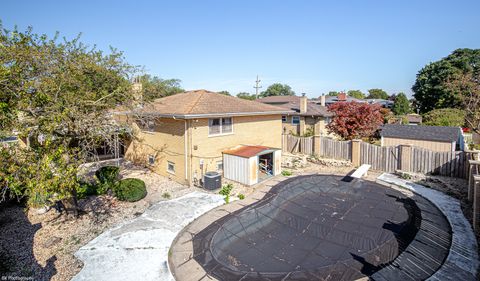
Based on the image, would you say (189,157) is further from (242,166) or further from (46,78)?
(46,78)

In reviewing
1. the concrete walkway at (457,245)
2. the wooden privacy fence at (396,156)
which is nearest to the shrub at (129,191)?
the concrete walkway at (457,245)

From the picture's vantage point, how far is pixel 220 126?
1577 centimetres

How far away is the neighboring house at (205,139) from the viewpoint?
14.5 meters

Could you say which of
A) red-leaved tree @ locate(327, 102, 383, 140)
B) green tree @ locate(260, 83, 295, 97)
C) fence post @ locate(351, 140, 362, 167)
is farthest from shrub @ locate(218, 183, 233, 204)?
green tree @ locate(260, 83, 295, 97)

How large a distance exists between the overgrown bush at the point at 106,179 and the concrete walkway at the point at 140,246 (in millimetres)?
3193

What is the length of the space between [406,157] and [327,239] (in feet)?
33.9

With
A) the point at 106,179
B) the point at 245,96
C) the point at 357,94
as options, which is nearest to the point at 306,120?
the point at 106,179

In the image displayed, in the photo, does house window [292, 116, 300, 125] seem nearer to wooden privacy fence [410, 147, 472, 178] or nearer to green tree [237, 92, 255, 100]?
wooden privacy fence [410, 147, 472, 178]

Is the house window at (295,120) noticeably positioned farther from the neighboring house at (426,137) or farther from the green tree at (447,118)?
the green tree at (447,118)

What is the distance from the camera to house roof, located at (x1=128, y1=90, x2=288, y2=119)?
1428 cm

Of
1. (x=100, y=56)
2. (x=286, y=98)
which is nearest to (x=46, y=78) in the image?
(x=100, y=56)

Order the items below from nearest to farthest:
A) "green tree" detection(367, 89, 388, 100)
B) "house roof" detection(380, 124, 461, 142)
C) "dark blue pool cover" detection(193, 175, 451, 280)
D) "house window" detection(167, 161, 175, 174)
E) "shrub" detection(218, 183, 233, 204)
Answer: "dark blue pool cover" detection(193, 175, 451, 280) < "shrub" detection(218, 183, 233, 204) < "house window" detection(167, 161, 175, 174) < "house roof" detection(380, 124, 461, 142) < "green tree" detection(367, 89, 388, 100)

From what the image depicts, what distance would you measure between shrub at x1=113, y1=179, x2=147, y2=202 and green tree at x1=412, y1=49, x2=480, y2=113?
45.6m

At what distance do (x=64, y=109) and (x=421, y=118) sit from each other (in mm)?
41002
